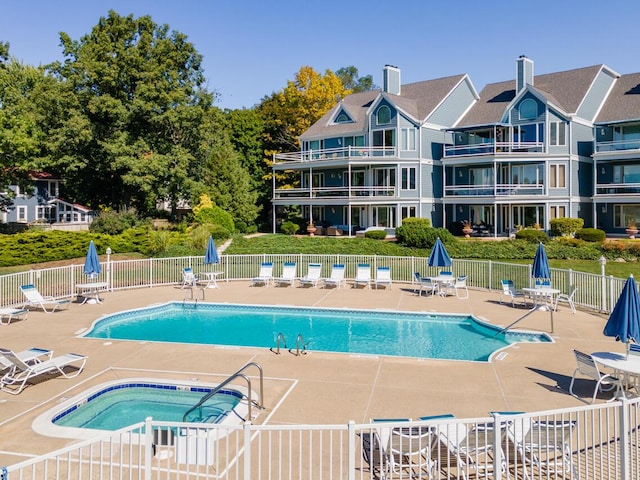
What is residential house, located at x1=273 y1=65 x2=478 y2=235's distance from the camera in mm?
40281

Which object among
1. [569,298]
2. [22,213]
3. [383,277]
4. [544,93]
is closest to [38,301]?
[383,277]

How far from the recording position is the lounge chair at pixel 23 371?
10773mm

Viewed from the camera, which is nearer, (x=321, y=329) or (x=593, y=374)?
(x=593, y=374)

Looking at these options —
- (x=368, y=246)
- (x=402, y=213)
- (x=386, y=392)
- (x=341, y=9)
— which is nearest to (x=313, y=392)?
(x=386, y=392)

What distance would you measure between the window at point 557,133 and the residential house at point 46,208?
35.3 metres

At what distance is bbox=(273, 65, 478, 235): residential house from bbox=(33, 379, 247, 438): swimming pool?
28412 mm

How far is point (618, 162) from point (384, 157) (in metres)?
15.8

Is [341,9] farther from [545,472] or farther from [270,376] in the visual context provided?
[545,472]

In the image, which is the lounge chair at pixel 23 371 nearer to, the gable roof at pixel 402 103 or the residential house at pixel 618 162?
the gable roof at pixel 402 103

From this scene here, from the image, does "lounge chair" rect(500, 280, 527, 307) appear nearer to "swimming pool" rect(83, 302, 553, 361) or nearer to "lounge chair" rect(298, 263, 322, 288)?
"swimming pool" rect(83, 302, 553, 361)

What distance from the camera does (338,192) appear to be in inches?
1677

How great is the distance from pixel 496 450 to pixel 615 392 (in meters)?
5.18

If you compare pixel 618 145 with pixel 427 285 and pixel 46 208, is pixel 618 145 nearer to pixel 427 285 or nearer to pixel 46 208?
pixel 427 285

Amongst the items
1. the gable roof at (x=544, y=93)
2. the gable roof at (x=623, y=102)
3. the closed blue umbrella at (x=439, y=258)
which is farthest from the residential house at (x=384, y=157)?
the closed blue umbrella at (x=439, y=258)
